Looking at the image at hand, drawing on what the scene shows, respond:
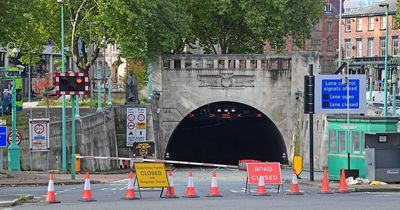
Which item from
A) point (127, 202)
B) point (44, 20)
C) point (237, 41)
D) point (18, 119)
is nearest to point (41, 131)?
point (18, 119)

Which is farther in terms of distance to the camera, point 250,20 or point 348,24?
point 348,24

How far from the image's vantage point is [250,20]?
76.6m

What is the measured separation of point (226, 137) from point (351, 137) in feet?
151

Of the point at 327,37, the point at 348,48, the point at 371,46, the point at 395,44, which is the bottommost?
the point at 348,48

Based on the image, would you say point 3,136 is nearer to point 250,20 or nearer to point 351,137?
point 351,137

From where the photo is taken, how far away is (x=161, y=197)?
34.8 metres

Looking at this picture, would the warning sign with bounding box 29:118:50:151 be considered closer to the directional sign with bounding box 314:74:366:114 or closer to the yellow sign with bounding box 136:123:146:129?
the directional sign with bounding box 314:74:366:114

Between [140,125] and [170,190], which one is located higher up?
[140,125]

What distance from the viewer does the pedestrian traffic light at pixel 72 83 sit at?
43.7m

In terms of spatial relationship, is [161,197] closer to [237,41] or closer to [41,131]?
[41,131]

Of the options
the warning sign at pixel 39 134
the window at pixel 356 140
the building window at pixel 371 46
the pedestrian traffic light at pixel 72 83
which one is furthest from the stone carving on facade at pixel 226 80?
the building window at pixel 371 46

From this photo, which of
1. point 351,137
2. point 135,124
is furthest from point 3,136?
point 135,124

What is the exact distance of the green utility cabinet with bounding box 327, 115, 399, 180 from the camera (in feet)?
145

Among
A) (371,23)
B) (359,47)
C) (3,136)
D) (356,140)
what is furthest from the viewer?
(359,47)
